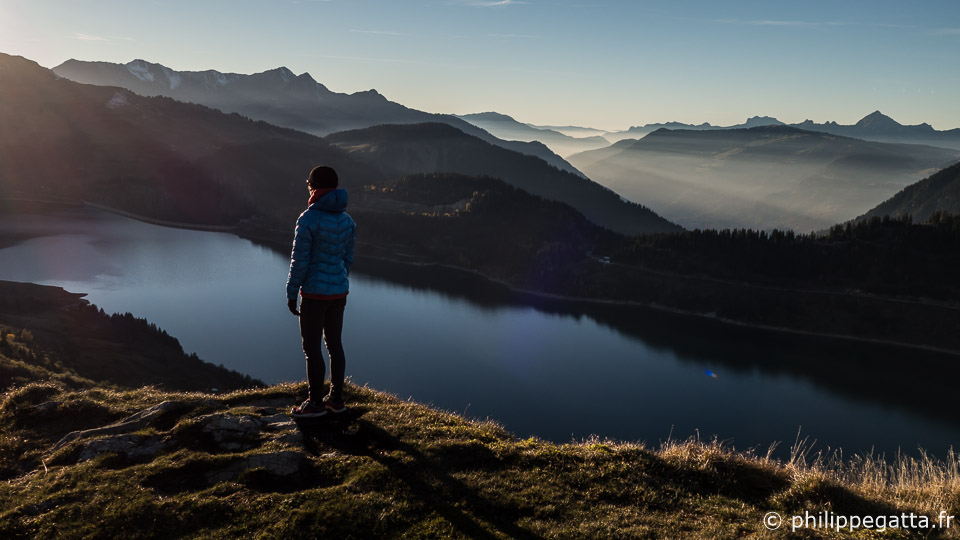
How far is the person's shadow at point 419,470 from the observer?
22.2 ft

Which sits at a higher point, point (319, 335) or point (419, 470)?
point (319, 335)

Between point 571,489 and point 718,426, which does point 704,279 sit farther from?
point 571,489

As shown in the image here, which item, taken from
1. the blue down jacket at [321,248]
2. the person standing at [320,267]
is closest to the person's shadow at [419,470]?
the person standing at [320,267]

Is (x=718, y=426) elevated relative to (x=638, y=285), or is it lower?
lower

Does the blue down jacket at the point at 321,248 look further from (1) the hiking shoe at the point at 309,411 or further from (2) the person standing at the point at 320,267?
(1) the hiking shoe at the point at 309,411

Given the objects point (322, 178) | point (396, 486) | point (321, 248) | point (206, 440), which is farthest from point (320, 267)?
point (396, 486)

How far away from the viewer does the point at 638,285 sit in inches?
6462

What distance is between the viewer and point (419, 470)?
8.14 m

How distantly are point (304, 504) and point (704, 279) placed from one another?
172 meters

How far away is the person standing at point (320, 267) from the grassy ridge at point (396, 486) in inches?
64.1

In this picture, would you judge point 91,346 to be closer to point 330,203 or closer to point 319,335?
point 319,335

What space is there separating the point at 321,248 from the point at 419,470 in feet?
14.7

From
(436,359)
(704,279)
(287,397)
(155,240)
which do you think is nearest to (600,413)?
(436,359)

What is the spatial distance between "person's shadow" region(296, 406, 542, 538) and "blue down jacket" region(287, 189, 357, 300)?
271 cm
